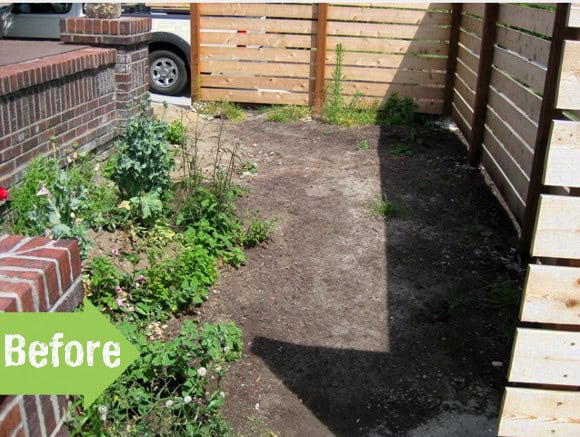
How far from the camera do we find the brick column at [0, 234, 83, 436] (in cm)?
179

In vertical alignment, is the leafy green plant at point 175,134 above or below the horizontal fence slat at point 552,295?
below

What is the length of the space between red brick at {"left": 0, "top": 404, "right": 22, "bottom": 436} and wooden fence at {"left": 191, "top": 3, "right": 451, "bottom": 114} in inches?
306

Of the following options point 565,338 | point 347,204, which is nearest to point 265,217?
point 347,204

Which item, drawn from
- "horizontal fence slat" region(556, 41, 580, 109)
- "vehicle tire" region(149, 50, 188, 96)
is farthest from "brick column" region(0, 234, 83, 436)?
"vehicle tire" region(149, 50, 188, 96)

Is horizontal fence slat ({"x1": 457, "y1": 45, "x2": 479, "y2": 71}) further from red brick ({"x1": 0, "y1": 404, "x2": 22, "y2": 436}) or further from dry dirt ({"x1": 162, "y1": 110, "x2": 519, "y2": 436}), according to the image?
red brick ({"x1": 0, "y1": 404, "x2": 22, "y2": 436})

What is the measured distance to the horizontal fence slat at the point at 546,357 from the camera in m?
2.63

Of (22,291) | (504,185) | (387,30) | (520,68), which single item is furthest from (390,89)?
(22,291)

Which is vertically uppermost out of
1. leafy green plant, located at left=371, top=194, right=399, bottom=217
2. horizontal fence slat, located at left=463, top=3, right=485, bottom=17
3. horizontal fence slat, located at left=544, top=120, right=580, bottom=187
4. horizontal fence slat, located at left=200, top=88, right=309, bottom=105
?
horizontal fence slat, located at left=463, top=3, right=485, bottom=17

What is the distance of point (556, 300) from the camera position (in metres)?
2.59

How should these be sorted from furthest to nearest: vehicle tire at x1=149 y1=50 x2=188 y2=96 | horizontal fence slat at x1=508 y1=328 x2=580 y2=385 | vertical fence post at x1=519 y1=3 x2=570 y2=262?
vehicle tire at x1=149 y1=50 x2=188 y2=96 < vertical fence post at x1=519 y1=3 x2=570 y2=262 < horizontal fence slat at x1=508 y1=328 x2=580 y2=385

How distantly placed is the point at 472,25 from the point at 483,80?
1.55m

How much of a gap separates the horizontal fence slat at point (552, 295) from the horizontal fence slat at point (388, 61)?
7016mm

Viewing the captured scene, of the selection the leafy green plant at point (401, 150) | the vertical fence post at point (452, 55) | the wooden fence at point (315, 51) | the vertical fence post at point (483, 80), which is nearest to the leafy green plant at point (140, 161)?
the leafy green plant at point (401, 150)

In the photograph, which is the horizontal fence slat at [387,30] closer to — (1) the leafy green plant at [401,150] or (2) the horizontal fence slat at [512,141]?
(1) the leafy green plant at [401,150]
